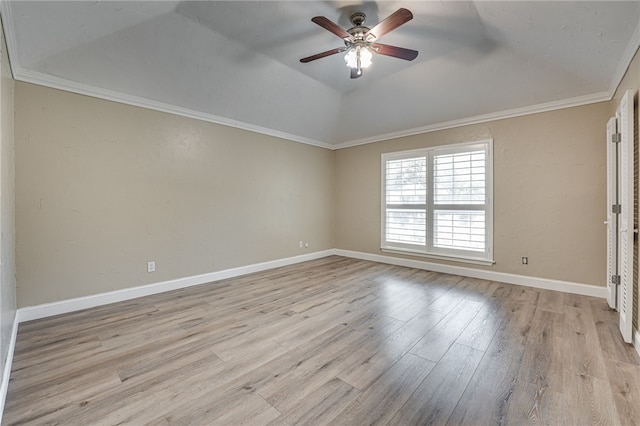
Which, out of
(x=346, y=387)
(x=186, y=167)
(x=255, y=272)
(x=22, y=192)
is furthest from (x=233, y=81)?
(x=346, y=387)

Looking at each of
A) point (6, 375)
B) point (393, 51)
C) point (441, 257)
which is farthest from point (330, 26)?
point (441, 257)

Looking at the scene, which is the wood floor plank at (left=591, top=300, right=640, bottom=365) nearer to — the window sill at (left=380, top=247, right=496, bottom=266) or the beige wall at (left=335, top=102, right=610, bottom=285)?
the beige wall at (left=335, top=102, right=610, bottom=285)

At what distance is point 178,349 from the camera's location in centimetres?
227

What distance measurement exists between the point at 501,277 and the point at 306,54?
419 centimetres

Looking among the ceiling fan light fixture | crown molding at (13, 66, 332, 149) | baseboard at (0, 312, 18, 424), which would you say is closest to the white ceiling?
crown molding at (13, 66, 332, 149)

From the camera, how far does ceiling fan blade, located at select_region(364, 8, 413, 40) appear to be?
6.84 ft

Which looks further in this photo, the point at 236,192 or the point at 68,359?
the point at 236,192

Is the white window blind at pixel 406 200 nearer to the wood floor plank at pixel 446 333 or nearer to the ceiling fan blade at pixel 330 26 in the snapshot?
the wood floor plank at pixel 446 333

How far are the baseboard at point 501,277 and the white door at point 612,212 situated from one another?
1.36 ft

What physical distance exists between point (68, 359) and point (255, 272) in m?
2.73

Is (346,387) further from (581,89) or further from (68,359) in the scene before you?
(581,89)

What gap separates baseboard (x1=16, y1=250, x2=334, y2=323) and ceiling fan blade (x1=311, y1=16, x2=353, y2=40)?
11.6ft

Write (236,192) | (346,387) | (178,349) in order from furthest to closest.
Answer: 1. (236,192)
2. (178,349)
3. (346,387)

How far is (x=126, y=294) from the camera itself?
3383mm
